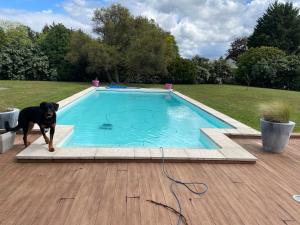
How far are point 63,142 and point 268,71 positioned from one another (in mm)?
19868

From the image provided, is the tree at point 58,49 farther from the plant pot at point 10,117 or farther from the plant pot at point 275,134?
the plant pot at point 275,134

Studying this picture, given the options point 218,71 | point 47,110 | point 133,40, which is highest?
point 133,40

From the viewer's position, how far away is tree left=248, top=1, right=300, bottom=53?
116ft

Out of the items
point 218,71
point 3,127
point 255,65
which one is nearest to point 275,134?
point 3,127

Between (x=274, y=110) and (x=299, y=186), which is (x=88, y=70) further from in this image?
(x=299, y=186)

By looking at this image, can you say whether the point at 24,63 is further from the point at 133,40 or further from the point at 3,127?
the point at 3,127

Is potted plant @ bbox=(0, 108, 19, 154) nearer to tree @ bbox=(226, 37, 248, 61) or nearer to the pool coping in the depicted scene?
the pool coping

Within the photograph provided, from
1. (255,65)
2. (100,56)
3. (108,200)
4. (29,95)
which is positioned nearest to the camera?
(108,200)

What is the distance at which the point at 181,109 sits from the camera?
1142cm

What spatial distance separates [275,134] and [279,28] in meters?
35.7

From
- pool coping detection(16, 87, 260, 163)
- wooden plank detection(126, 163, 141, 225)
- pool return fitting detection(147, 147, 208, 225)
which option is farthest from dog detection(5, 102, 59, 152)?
pool return fitting detection(147, 147, 208, 225)

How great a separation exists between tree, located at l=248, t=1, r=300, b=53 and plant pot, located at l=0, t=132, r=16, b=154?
36102 millimetres

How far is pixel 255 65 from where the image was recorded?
21906mm

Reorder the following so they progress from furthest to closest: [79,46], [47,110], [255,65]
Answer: [255,65] < [79,46] < [47,110]
